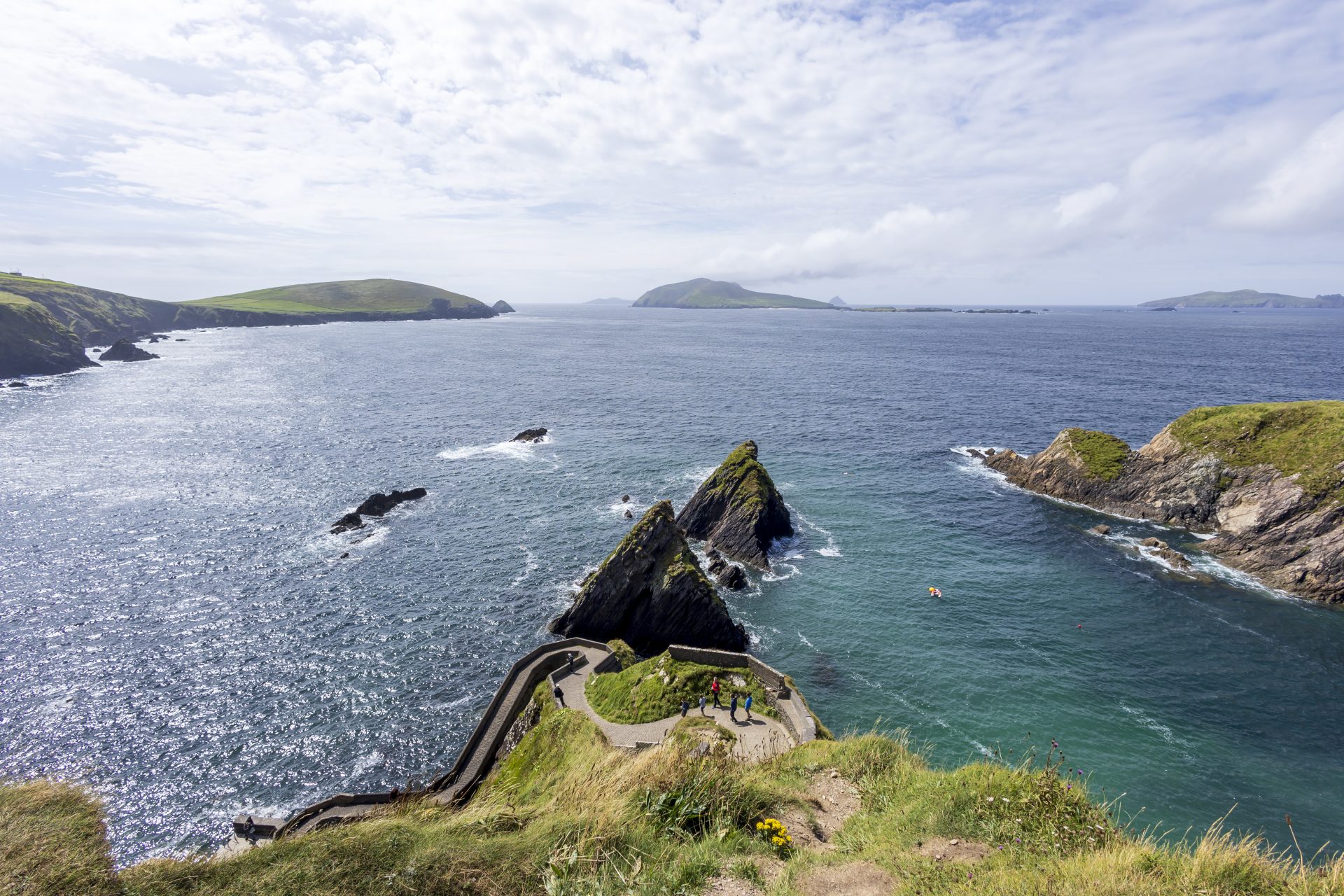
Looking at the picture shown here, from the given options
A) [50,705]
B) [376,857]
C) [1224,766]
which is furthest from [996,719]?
[50,705]

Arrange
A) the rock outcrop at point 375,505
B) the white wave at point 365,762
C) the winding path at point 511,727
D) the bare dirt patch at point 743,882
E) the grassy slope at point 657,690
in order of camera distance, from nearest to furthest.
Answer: the bare dirt patch at point 743,882 → the winding path at point 511,727 → the white wave at point 365,762 → the grassy slope at point 657,690 → the rock outcrop at point 375,505

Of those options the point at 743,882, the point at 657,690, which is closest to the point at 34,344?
the point at 657,690

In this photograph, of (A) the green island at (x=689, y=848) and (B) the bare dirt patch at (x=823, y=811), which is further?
(B) the bare dirt patch at (x=823, y=811)

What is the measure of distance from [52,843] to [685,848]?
1131cm

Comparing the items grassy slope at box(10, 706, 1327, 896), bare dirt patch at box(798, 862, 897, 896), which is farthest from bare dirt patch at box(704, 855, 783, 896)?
bare dirt patch at box(798, 862, 897, 896)

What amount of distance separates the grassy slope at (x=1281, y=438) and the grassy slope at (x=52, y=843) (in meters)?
71.5

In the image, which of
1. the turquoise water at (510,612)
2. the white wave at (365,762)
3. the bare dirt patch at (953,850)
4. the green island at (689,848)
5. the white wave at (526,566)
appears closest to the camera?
the green island at (689,848)

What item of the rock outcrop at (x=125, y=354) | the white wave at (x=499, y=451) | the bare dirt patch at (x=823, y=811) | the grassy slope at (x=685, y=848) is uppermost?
the rock outcrop at (x=125, y=354)

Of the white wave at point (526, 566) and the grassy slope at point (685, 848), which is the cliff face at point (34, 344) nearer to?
the white wave at point (526, 566)

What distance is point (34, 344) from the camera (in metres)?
139

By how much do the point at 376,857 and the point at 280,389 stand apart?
5196 inches

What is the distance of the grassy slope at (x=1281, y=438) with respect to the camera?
4900cm

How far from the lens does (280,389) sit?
119 metres

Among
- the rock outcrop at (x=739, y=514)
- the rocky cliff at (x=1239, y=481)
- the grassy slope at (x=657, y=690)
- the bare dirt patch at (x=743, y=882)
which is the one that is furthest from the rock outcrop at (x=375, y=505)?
the rocky cliff at (x=1239, y=481)
